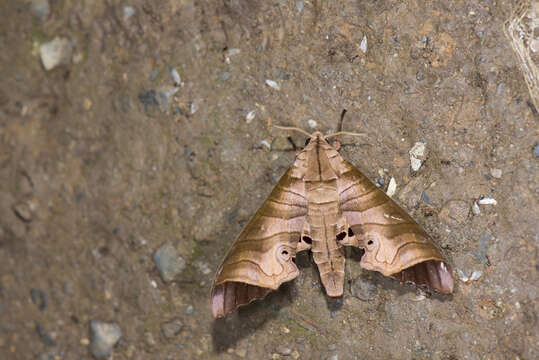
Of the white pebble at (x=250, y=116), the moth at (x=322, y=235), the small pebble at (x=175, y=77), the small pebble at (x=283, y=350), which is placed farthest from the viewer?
the small pebble at (x=175, y=77)

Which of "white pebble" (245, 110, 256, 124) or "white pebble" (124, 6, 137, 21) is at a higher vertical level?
"white pebble" (124, 6, 137, 21)

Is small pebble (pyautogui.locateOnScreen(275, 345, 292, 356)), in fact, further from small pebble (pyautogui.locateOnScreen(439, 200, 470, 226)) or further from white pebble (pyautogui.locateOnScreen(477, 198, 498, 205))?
white pebble (pyautogui.locateOnScreen(477, 198, 498, 205))

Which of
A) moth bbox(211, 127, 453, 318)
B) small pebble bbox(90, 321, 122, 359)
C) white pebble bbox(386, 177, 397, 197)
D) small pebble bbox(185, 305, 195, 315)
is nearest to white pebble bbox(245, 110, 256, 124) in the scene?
moth bbox(211, 127, 453, 318)

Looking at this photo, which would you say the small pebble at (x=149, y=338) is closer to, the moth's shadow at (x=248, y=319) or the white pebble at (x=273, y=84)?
the moth's shadow at (x=248, y=319)

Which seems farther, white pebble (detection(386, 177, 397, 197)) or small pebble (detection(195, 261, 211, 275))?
small pebble (detection(195, 261, 211, 275))

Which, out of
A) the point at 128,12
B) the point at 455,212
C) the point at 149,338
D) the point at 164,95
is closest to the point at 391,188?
the point at 455,212

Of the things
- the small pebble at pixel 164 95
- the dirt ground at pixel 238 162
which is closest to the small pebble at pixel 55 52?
the dirt ground at pixel 238 162

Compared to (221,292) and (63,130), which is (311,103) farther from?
(63,130)
